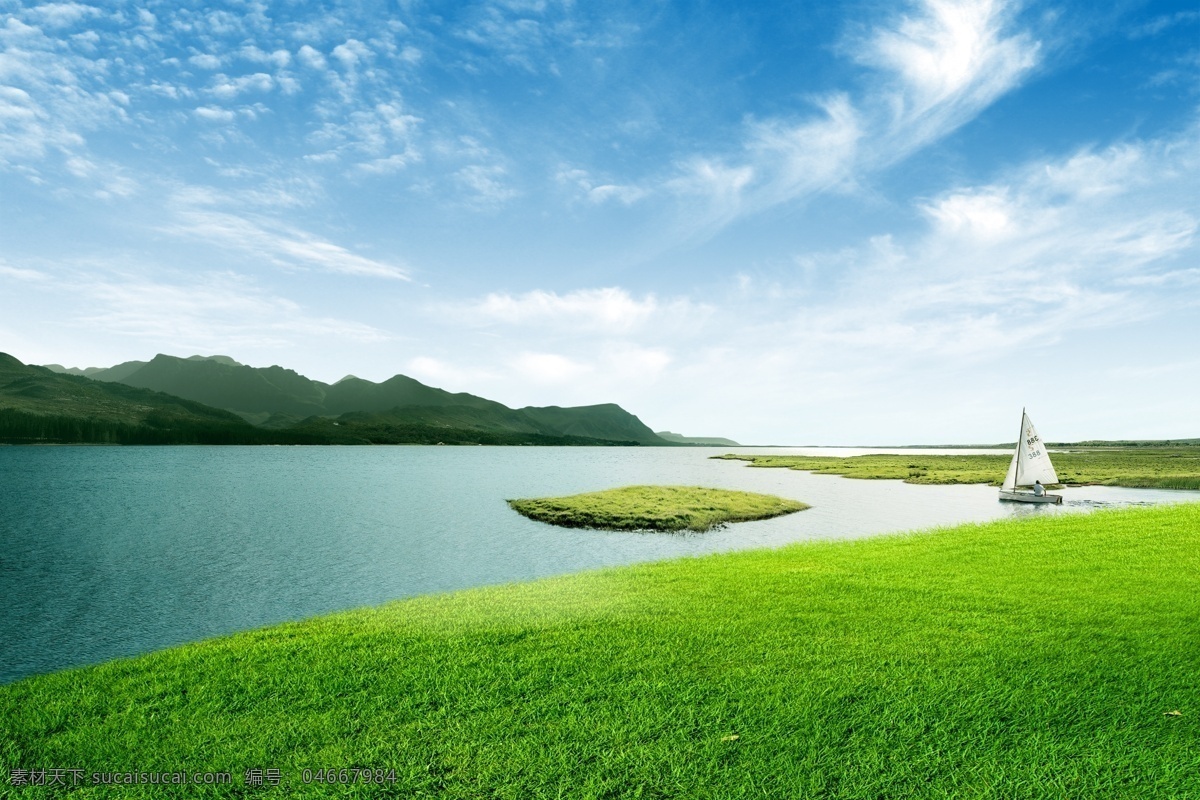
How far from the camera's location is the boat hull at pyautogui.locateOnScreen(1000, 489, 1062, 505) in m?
63.2

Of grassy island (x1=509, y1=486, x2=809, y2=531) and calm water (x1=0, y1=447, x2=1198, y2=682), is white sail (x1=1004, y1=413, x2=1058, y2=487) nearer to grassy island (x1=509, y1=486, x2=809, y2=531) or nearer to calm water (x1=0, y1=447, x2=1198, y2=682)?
calm water (x1=0, y1=447, x2=1198, y2=682)

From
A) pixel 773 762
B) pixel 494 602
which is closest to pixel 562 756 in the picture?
pixel 773 762

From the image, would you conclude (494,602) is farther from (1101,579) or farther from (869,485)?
(869,485)

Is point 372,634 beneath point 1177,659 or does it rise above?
beneath

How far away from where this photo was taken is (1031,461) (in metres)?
62.5

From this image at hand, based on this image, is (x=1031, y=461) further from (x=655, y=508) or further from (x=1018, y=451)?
(x=655, y=508)

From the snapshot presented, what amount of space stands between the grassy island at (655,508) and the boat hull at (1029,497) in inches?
908

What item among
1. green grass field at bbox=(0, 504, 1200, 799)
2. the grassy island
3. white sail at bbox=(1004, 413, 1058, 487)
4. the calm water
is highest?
white sail at bbox=(1004, 413, 1058, 487)

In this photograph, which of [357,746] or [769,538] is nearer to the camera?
[357,746]

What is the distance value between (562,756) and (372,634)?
21.9ft

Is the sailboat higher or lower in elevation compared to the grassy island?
higher

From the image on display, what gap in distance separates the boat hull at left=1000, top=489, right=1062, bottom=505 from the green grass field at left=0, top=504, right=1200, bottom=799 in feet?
192

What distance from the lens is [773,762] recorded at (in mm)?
7152

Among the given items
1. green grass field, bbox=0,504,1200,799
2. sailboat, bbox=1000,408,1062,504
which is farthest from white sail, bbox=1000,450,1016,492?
green grass field, bbox=0,504,1200,799
